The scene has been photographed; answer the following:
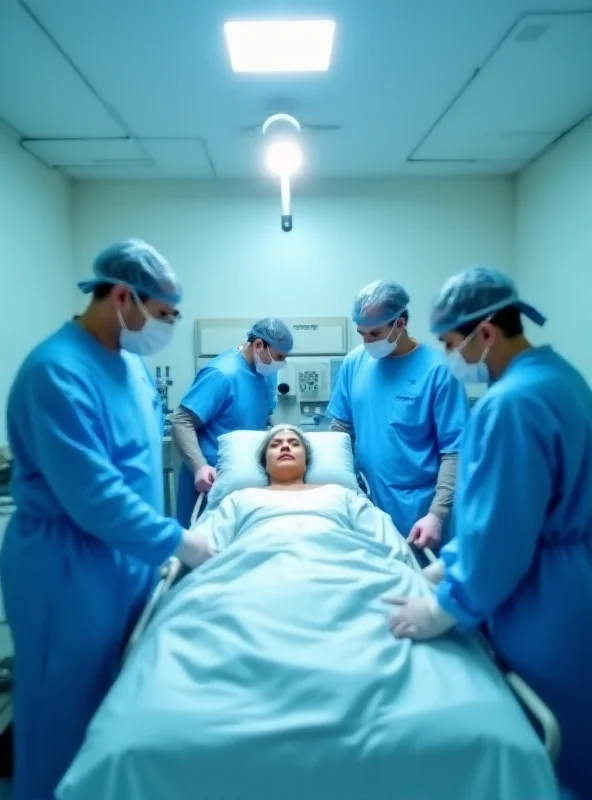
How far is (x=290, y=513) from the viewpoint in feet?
6.54

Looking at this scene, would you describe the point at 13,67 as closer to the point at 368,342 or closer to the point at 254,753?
the point at 368,342

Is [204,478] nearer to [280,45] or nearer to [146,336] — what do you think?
[146,336]

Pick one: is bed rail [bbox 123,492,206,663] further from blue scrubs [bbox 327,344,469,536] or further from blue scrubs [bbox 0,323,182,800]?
blue scrubs [bbox 327,344,469,536]

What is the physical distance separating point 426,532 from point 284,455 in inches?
25.9

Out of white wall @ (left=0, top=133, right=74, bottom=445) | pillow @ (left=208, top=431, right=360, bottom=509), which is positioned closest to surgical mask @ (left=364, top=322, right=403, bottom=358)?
pillow @ (left=208, top=431, right=360, bottom=509)

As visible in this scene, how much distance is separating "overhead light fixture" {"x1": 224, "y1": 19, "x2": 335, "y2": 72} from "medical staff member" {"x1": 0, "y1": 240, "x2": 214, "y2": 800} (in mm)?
1004

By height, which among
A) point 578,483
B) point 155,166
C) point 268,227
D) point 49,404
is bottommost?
point 578,483

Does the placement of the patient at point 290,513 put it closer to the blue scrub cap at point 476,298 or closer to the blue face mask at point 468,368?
the blue face mask at point 468,368

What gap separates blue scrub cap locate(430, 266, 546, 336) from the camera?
56.4 inches

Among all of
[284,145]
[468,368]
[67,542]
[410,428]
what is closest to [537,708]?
[468,368]

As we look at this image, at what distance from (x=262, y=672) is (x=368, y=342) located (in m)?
1.48

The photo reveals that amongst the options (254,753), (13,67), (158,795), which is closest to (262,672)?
(254,753)

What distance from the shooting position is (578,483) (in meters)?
1.25

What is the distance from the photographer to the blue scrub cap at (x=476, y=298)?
1.43 meters
